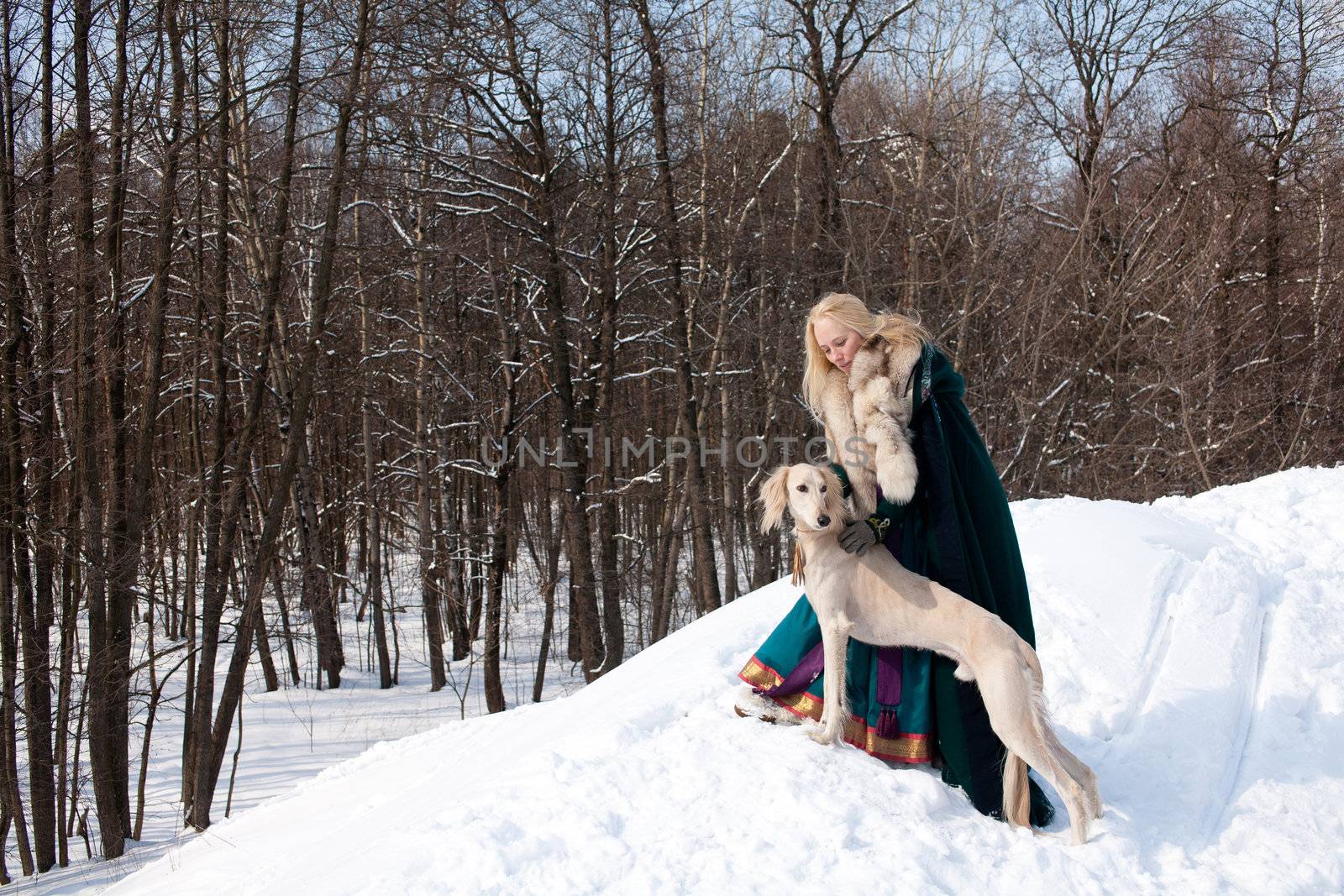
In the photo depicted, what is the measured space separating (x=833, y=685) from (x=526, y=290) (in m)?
13.3

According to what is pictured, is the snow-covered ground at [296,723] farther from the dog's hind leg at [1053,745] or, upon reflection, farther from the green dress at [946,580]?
the dog's hind leg at [1053,745]

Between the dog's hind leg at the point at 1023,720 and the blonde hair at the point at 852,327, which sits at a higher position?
the blonde hair at the point at 852,327

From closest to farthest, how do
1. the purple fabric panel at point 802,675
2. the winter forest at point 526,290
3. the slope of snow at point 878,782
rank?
the slope of snow at point 878,782
the purple fabric panel at point 802,675
the winter forest at point 526,290

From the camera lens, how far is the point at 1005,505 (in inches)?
156

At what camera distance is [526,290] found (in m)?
16.2

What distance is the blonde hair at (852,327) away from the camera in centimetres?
375

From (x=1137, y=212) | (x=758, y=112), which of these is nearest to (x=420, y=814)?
(x=758, y=112)

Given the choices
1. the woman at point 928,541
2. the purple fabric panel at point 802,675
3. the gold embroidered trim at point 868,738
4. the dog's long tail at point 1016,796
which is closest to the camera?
the dog's long tail at point 1016,796

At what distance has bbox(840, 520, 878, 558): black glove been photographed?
143 inches

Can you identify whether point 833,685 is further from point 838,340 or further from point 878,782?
point 838,340

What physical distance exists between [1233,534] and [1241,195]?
14.1m

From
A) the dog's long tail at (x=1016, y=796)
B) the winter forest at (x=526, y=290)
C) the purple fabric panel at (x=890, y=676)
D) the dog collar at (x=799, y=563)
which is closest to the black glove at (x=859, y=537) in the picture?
the dog collar at (x=799, y=563)

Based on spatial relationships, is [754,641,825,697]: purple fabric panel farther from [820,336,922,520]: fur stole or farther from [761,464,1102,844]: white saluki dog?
[820,336,922,520]: fur stole

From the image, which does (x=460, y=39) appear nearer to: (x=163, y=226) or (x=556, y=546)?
(x=163, y=226)
